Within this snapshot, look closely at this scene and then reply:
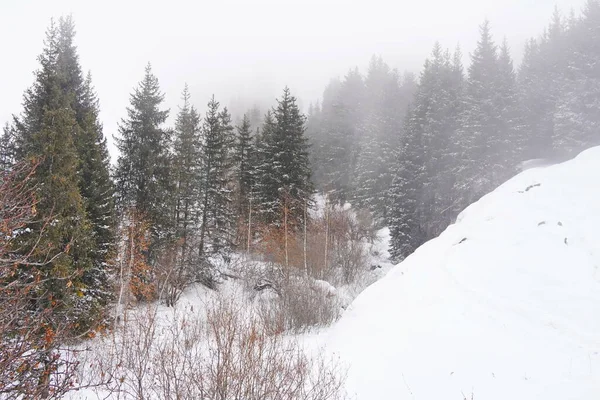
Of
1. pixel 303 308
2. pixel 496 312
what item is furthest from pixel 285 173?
pixel 496 312

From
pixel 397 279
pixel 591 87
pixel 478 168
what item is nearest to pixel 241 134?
pixel 478 168

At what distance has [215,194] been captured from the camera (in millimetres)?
26453

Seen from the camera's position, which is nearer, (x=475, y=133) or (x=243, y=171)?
(x=475, y=133)

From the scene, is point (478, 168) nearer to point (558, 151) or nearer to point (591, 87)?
point (558, 151)

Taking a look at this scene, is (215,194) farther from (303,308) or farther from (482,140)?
(482,140)

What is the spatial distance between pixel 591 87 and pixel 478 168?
12.2 metres

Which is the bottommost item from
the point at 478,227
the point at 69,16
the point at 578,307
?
the point at 578,307

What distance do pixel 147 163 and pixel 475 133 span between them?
26.3m

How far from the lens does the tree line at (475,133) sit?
2814 centimetres

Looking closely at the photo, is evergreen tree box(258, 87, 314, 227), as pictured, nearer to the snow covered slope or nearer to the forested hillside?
the forested hillside

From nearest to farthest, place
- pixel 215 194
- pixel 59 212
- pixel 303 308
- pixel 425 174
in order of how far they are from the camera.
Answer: pixel 59 212
pixel 303 308
pixel 215 194
pixel 425 174

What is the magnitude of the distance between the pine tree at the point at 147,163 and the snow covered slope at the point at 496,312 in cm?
1487

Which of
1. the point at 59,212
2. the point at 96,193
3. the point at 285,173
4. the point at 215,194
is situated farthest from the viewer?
the point at 285,173

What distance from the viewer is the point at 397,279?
43.1 ft
